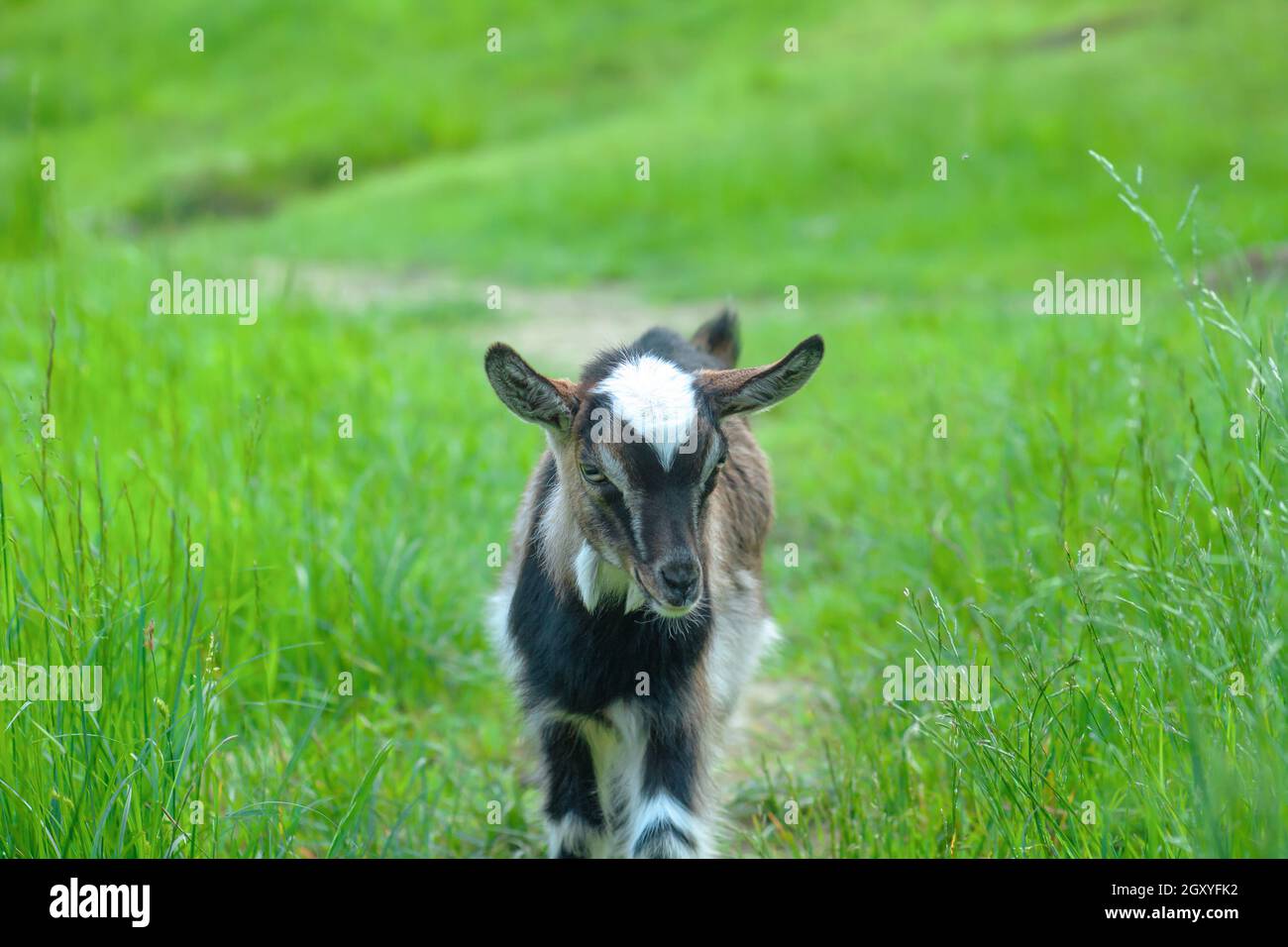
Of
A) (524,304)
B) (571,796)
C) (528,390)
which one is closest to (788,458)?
(571,796)

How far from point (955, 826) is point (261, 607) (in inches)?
95.4

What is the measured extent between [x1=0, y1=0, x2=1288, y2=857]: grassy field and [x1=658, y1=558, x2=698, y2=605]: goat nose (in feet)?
2.14

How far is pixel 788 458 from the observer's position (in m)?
7.53

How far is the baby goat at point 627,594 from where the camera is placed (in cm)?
322

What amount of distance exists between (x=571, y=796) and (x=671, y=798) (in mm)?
323

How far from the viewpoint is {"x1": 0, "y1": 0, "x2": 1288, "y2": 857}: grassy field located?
312cm

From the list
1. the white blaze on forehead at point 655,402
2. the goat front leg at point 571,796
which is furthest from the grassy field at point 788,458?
the white blaze on forehead at point 655,402

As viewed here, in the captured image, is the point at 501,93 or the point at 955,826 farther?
the point at 501,93

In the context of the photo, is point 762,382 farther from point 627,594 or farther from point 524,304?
point 524,304

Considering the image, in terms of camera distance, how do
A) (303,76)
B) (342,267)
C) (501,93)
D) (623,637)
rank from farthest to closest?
(303,76) → (501,93) → (342,267) → (623,637)

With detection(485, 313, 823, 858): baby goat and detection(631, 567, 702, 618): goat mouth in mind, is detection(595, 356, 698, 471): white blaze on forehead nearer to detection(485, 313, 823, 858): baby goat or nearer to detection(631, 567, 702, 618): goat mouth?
detection(485, 313, 823, 858): baby goat
